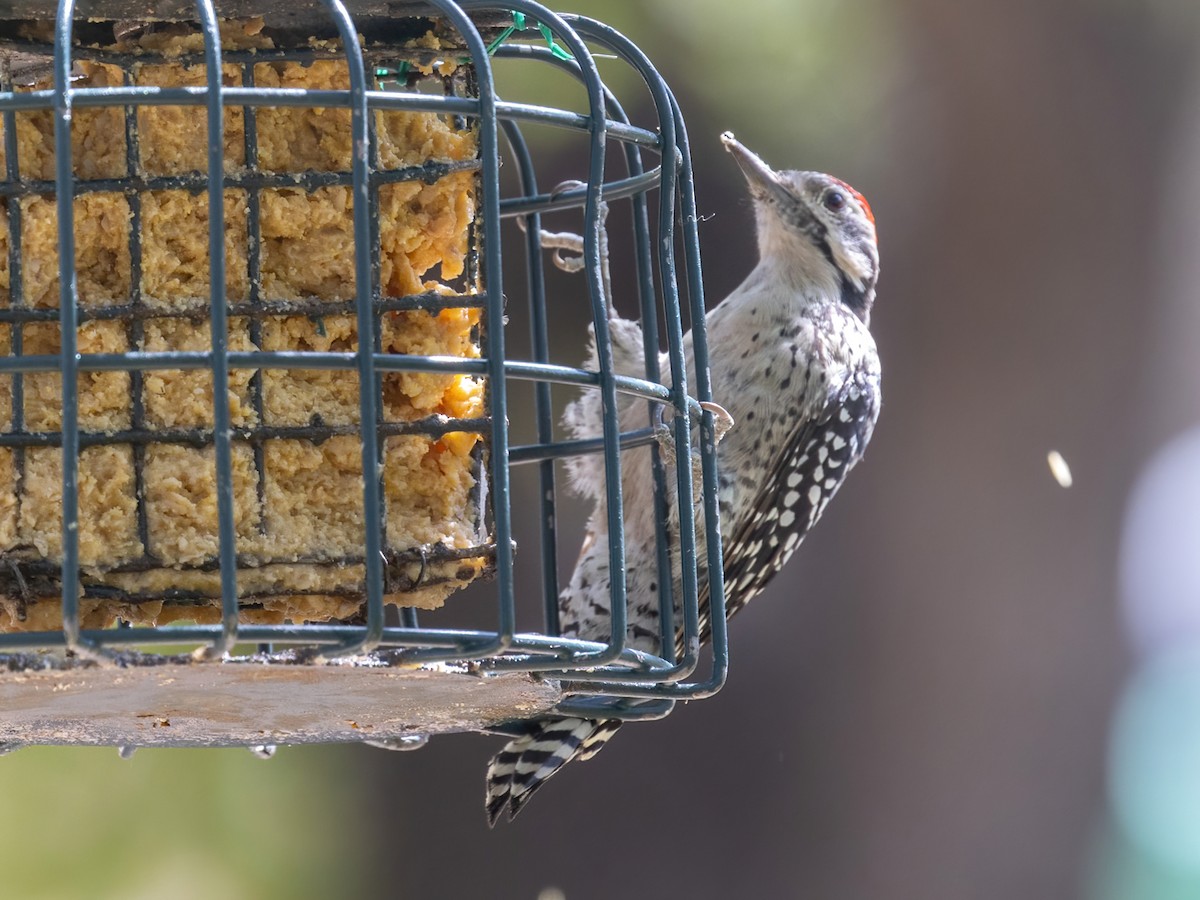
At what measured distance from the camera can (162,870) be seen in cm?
608

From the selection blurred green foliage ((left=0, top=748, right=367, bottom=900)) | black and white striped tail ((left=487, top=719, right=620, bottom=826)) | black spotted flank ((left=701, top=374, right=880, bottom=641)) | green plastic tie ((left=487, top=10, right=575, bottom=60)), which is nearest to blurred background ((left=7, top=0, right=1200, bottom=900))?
blurred green foliage ((left=0, top=748, right=367, bottom=900))

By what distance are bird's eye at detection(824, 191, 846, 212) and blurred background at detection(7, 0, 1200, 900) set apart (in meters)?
0.60

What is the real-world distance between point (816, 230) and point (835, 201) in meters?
0.15

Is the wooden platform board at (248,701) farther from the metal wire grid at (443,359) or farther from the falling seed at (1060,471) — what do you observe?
the falling seed at (1060,471)

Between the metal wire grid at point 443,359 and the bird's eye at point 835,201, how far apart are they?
223 centimetres

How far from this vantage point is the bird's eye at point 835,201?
562 cm

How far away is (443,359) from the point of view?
8.41ft

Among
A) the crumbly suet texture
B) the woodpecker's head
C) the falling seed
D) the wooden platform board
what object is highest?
the woodpecker's head

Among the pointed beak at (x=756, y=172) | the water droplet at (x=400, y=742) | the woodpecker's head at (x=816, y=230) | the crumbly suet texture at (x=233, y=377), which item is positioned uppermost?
the pointed beak at (x=756, y=172)

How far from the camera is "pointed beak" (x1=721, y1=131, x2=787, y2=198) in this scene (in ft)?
17.2

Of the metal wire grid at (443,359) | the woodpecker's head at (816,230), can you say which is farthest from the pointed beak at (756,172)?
the metal wire grid at (443,359)

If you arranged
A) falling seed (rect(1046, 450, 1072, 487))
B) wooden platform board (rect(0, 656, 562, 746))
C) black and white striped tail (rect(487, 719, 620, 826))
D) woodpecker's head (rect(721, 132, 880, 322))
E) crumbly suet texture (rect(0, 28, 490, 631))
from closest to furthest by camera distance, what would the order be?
1. wooden platform board (rect(0, 656, 562, 746))
2. crumbly suet texture (rect(0, 28, 490, 631))
3. black and white striped tail (rect(487, 719, 620, 826))
4. woodpecker's head (rect(721, 132, 880, 322))
5. falling seed (rect(1046, 450, 1072, 487))

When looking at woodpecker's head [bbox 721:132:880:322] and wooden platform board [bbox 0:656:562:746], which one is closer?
wooden platform board [bbox 0:656:562:746]

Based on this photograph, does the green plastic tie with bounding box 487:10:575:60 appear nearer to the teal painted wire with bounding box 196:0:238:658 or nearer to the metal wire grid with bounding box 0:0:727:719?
the metal wire grid with bounding box 0:0:727:719
